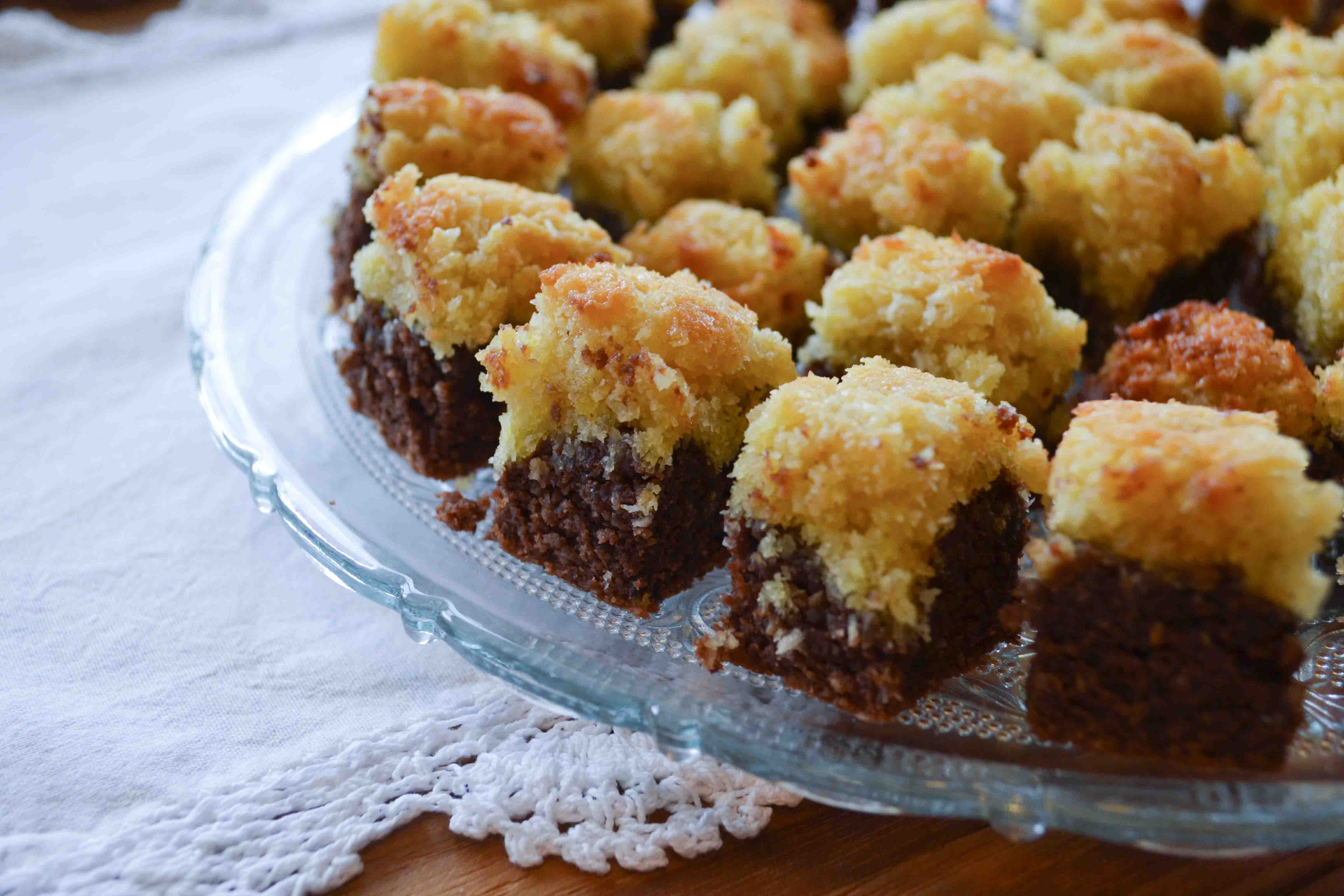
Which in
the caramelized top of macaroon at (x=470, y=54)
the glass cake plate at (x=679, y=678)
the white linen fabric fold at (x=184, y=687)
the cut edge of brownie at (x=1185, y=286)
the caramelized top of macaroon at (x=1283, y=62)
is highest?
the caramelized top of macaroon at (x=1283, y=62)

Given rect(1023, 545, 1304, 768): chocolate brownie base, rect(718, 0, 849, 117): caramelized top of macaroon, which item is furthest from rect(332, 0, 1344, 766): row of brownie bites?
rect(718, 0, 849, 117): caramelized top of macaroon

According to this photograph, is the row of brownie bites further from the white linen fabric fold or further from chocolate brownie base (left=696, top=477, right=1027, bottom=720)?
the white linen fabric fold

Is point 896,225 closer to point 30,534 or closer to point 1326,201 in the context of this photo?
point 1326,201

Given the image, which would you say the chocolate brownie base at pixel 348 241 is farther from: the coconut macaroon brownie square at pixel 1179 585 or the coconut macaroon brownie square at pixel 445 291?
the coconut macaroon brownie square at pixel 1179 585

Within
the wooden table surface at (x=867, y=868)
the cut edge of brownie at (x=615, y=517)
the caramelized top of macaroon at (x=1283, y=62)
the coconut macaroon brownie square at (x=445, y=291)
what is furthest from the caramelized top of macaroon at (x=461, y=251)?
the caramelized top of macaroon at (x=1283, y=62)

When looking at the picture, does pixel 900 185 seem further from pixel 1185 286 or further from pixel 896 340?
pixel 1185 286

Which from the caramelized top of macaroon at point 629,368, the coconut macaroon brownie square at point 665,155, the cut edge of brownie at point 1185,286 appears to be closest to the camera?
the caramelized top of macaroon at point 629,368

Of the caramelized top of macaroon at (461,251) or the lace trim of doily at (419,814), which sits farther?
the caramelized top of macaroon at (461,251)
